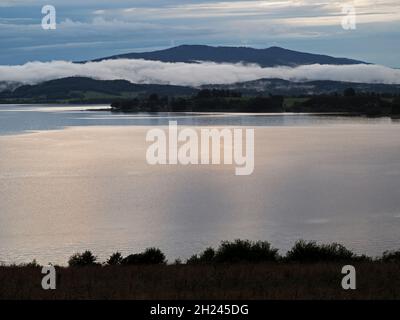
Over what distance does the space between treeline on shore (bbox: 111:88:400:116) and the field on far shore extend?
104m

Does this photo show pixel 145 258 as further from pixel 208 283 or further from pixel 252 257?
pixel 208 283

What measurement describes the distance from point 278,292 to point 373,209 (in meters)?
22.1

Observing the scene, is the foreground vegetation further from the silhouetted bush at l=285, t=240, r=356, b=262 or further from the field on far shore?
the silhouetted bush at l=285, t=240, r=356, b=262

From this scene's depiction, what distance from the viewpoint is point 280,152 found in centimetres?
5962

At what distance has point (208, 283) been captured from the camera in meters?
10.8

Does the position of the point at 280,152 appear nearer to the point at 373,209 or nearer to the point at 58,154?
the point at 58,154

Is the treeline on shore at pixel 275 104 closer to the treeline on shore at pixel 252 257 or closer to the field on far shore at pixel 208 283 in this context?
the treeline on shore at pixel 252 257

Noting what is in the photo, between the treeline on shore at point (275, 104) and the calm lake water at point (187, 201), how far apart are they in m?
58.8

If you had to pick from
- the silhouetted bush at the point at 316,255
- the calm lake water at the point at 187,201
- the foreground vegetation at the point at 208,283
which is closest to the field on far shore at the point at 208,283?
the foreground vegetation at the point at 208,283

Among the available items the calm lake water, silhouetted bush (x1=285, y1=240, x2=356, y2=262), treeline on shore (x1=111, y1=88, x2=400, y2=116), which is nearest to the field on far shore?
silhouetted bush (x1=285, y1=240, x2=356, y2=262)

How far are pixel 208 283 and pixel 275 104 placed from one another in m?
126

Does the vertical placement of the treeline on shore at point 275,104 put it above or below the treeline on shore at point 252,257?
above

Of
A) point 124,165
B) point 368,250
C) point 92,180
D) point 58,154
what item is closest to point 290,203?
point 368,250

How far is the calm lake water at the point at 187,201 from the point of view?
79.5ft
